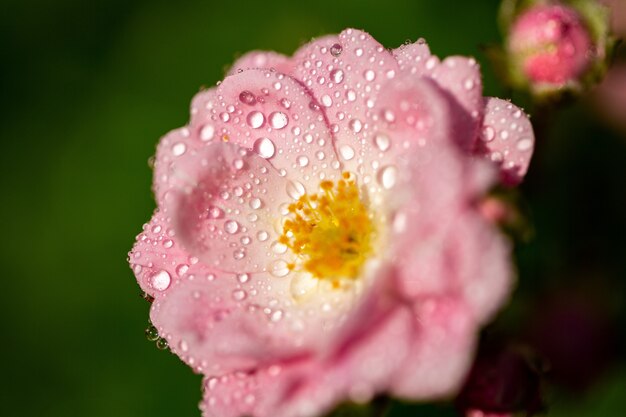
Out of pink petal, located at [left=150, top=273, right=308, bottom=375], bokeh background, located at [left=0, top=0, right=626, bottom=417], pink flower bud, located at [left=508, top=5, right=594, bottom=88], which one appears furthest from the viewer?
bokeh background, located at [left=0, top=0, right=626, bottom=417]

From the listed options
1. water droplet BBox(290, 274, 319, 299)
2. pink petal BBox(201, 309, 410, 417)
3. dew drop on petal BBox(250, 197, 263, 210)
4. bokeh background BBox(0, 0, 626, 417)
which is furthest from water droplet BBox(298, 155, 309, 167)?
bokeh background BBox(0, 0, 626, 417)

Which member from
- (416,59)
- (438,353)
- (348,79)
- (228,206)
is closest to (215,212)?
(228,206)

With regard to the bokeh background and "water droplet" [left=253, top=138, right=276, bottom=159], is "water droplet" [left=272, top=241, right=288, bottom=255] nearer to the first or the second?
"water droplet" [left=253, top=138, right=276, bottom=159]

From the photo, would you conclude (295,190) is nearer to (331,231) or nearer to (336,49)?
(331,231)

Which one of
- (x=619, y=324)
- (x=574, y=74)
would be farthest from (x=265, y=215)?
(x=619, y=324)

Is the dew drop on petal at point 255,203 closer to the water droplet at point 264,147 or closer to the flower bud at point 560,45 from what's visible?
the water droplet at point 264,147

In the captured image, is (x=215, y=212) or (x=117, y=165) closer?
(x=215, y=212)

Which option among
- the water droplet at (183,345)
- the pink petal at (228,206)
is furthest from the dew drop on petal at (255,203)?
the water droplet at (183,345)
